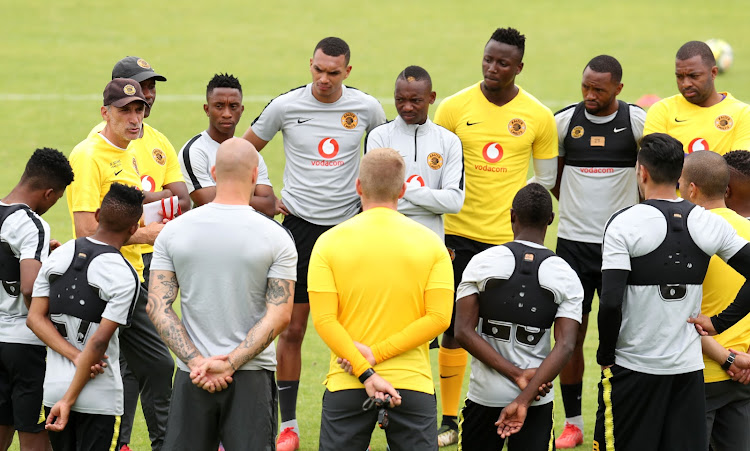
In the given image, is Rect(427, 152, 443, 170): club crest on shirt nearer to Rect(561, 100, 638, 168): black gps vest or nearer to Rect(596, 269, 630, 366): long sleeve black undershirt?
Rect(561, 100, 638, 168): black gps vest

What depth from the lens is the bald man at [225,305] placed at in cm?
495

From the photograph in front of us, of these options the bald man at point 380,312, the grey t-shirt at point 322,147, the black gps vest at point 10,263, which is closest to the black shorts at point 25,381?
the black gps vest at point 10,263

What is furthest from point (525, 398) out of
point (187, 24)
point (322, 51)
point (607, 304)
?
point (187, 24)

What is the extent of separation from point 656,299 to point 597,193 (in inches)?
79.9

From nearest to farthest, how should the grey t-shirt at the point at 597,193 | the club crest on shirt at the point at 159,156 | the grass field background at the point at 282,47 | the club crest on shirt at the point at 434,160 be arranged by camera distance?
1. the club crest on shirt at the point at 159,156
2. the club crest on shirt at the point at 434,160
3. the grey t-shirt at the point at 597,193
4. the grass field background at the point at 282,47

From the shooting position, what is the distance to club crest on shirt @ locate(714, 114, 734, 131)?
22.7ft

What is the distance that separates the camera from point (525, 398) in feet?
16.8

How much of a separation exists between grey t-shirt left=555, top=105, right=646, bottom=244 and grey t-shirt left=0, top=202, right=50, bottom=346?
385 centimetres

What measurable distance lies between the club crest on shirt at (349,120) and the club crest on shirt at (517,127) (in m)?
1.18

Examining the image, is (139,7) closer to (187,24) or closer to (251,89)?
(187,24)

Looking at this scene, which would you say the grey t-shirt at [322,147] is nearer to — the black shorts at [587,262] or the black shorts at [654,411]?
the black shorts at [587,262]

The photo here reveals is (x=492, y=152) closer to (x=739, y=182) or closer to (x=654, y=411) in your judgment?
(x=739, y=182)

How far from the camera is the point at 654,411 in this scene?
5410mm

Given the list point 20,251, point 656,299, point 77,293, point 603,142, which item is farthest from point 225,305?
point 603,142
